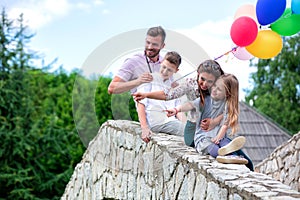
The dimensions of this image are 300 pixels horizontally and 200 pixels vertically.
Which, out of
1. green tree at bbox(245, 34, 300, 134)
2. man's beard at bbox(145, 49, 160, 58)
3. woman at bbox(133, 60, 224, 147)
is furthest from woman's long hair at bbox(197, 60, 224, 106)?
green tree at bbox(245, 34, 300, 134)

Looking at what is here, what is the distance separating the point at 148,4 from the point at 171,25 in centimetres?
15

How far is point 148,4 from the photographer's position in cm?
322

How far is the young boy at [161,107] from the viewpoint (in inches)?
132

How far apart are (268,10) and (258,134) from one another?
25.6ft

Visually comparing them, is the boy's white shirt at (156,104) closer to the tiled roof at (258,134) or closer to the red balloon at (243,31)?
the red balloon at (243,31)

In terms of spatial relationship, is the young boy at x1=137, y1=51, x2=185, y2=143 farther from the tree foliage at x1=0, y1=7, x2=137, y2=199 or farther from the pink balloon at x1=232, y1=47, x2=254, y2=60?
the tree foliage at x1=0, y1=7, x2=137, y2=199

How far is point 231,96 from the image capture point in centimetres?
356

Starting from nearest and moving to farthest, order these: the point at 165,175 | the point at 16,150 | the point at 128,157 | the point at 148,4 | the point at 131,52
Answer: the point at 148,4 → the point at 131,52 → the point at 165,175 → the point at 128,157 → the point at 16,150

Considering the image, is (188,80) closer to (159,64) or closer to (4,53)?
(159,64)

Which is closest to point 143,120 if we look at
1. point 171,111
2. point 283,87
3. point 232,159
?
point 171,111

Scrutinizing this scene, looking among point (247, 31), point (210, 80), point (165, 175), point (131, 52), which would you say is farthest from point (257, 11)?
point (165, 175)

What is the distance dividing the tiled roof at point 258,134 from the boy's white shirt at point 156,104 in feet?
22.1

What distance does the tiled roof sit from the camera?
10602 mm

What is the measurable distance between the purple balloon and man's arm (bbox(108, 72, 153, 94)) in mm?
689
